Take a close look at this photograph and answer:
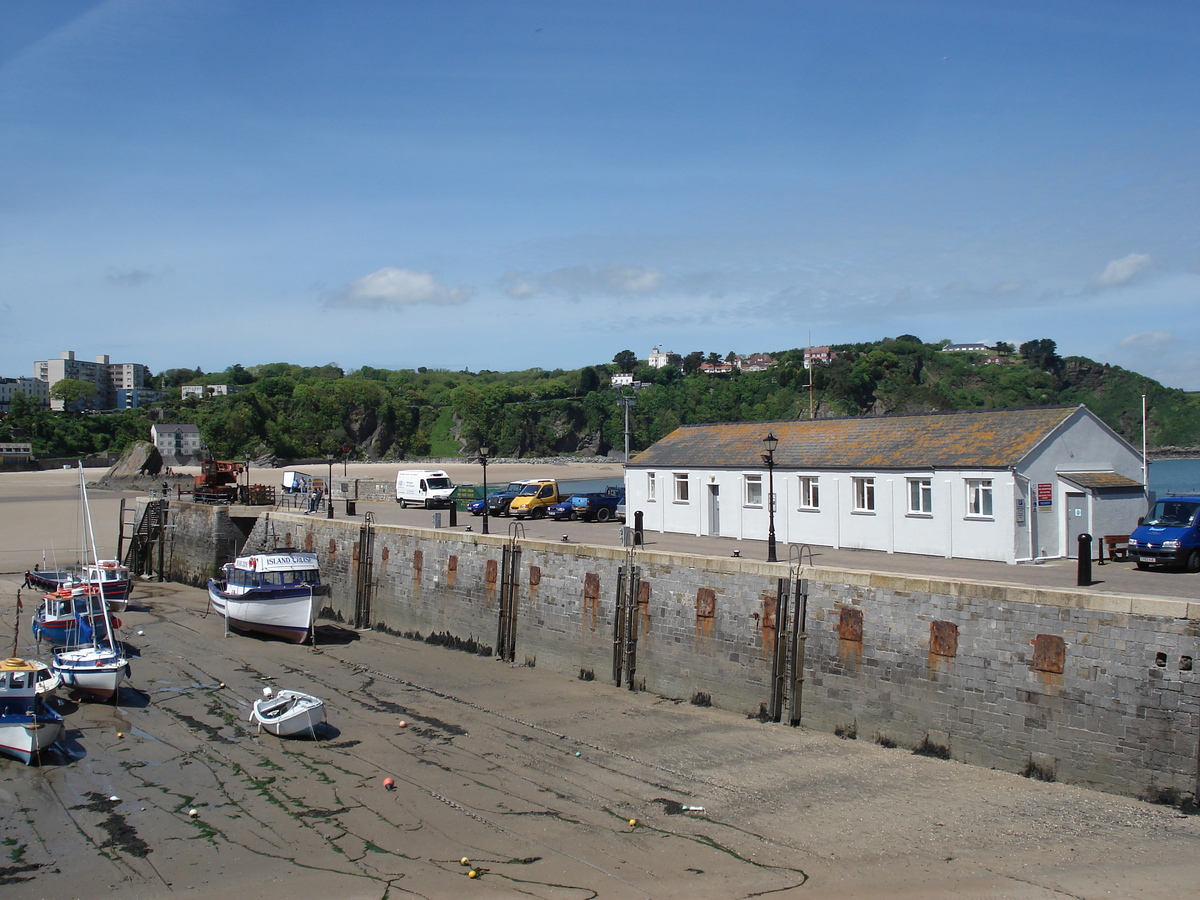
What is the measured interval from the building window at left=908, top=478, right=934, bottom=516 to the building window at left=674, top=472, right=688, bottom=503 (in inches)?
331

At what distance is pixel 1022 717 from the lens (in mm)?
15297

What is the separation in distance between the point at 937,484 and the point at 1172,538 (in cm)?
558

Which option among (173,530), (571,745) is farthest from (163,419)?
(571,745)

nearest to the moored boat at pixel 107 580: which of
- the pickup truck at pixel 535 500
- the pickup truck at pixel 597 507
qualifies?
the pickup truck at pixel 535 500

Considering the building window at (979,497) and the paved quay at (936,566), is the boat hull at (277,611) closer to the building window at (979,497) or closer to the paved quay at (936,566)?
the paved quay at (936,566)

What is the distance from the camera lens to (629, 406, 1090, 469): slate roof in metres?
23.2

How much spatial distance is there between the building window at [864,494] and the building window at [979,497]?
9.09 feet

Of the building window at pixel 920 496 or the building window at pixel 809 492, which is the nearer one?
the building window at pixel 920 496

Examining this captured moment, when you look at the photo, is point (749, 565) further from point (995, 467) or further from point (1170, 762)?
point (1170, 762)

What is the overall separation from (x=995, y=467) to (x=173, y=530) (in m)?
41.0

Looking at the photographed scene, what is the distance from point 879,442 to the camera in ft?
85.3

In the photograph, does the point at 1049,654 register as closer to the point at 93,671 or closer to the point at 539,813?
the point at 539,813

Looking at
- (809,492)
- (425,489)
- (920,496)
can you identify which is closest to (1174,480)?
(425,489)

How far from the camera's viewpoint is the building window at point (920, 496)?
23.8 meters
